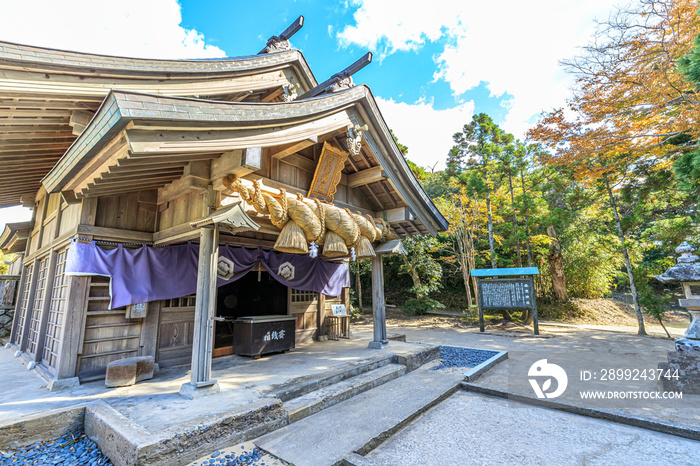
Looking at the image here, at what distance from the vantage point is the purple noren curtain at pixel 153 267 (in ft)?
15.3

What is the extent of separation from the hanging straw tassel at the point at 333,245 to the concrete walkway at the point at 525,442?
2.76 metres

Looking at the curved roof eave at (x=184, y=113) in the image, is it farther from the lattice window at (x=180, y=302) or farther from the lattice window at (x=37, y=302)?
the lattice window at (x=37, y=302)

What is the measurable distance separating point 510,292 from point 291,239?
9.86 metres

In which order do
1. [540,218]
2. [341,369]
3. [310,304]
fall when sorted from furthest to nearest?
[540,218]
[310,304]
[341,369]

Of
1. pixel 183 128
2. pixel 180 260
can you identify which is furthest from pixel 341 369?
pixel 183 128

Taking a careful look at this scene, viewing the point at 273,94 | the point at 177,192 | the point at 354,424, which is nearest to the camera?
the point at 354,424

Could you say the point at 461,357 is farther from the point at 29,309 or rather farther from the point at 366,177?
the point at 29,309

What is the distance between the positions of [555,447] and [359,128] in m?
5.38

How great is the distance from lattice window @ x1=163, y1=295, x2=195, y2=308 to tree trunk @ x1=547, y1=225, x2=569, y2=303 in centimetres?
1678

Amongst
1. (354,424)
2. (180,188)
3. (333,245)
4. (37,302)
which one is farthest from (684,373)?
(37,302)

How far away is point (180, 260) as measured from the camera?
5.41 m

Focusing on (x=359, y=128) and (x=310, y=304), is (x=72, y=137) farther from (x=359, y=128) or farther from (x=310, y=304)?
(x=310, y=304)

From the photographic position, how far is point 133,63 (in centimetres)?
499

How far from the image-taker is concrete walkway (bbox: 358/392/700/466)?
2.90 meters
